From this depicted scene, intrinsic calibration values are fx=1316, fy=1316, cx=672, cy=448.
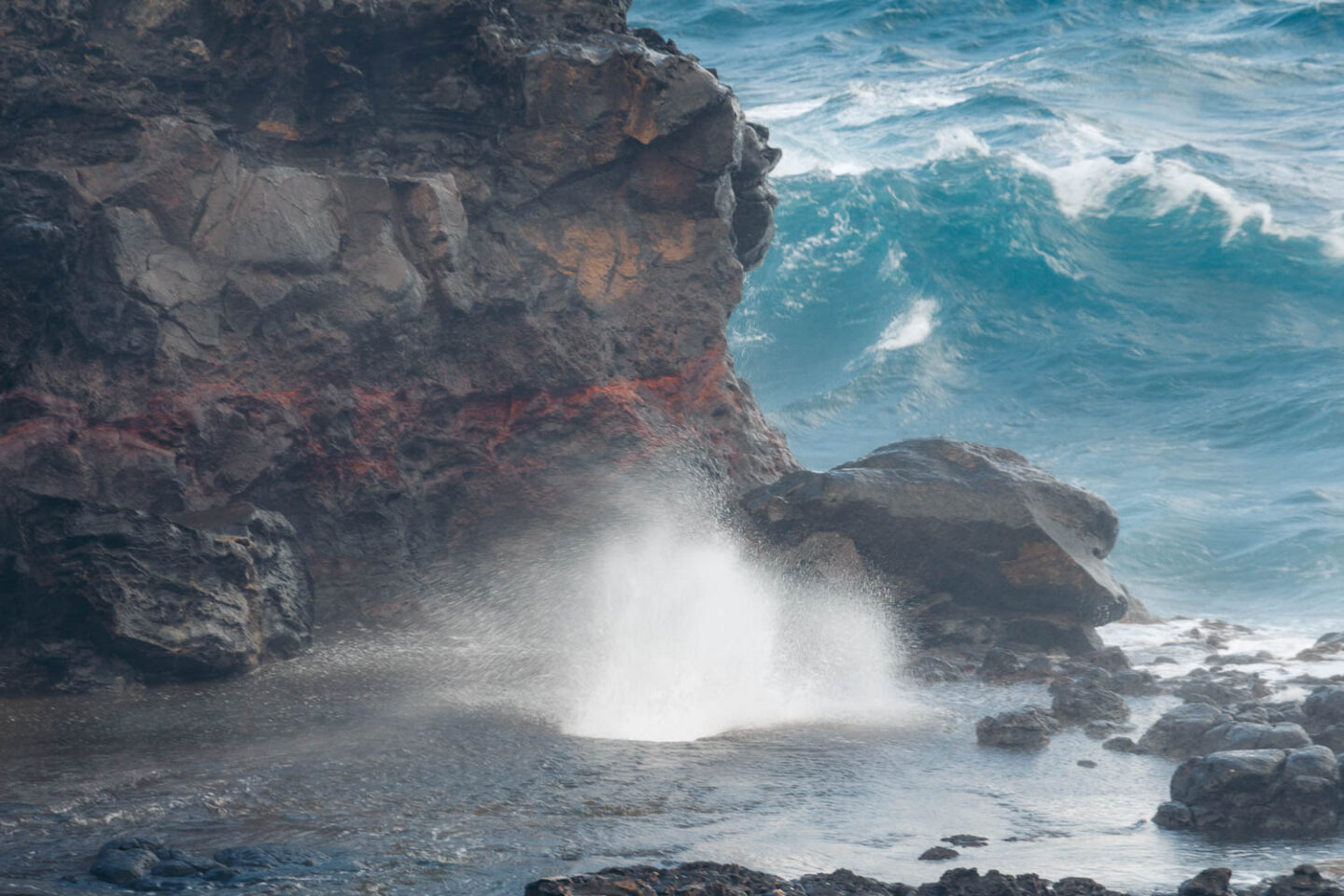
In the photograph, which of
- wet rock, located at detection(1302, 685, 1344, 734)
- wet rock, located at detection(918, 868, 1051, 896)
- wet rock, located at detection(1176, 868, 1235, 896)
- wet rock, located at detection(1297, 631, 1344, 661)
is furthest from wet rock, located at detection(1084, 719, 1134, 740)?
wet rock, located at detection(918, 868, 1051, 896)

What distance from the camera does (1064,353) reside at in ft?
88.9

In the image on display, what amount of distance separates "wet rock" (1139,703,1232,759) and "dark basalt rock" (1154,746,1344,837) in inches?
62.3

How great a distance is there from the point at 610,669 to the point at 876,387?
1592cm

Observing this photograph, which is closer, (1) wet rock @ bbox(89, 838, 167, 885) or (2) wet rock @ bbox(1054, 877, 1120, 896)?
(1) wet rock @ bbox(89, 838, 167, 885)

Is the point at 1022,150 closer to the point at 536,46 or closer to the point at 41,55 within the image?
the point at 536,46

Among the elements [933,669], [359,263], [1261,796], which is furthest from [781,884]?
[359,263]

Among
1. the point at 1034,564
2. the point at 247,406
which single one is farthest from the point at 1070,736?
the point at 247,406

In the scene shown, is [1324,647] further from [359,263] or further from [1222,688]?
[359,263]

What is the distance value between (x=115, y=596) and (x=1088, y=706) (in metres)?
8.22

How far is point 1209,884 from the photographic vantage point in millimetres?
6898

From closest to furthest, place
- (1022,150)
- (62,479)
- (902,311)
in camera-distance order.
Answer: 1. (62,479)
2. (902,311)
3. (1022,150)

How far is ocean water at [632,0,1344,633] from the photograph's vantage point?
836 inches

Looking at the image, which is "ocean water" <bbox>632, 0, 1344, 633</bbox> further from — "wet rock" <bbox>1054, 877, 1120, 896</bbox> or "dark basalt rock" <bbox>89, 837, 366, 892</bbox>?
"dark basalt rock" <bbox>89, 837, 366, 892</bbox>

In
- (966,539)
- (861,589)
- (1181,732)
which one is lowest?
(1181,732)
